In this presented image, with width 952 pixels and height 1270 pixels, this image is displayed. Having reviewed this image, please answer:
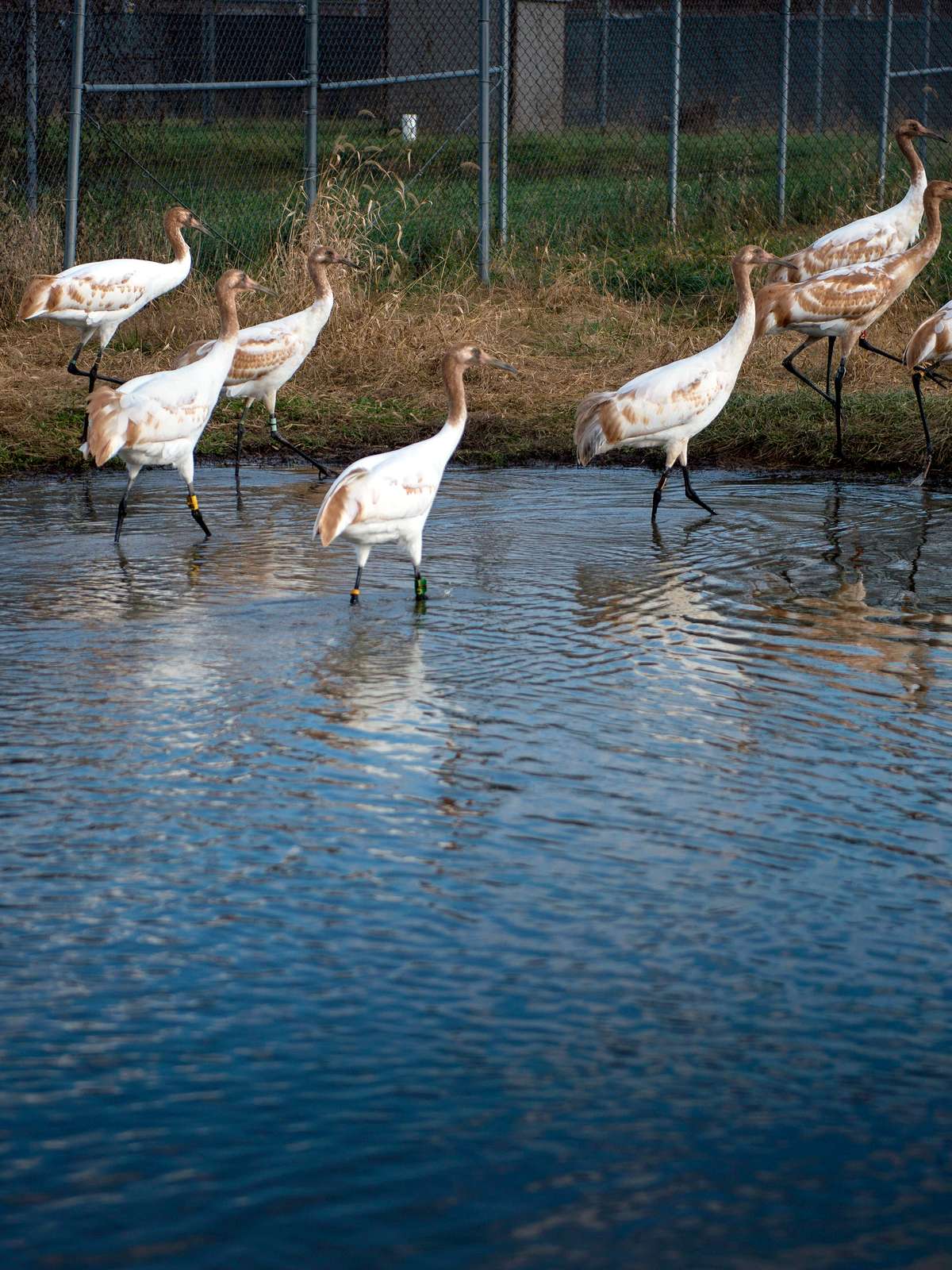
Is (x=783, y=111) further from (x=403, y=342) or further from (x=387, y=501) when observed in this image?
(x=387, y=501)

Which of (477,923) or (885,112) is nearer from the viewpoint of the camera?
(477,923)

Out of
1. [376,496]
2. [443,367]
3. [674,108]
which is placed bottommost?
[376,496]

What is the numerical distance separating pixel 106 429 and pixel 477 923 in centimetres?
441

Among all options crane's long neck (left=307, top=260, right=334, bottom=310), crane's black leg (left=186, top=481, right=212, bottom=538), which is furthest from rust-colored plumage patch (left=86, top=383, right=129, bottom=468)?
crane's long neck (left=307, top=260, right=334, bottom=310)

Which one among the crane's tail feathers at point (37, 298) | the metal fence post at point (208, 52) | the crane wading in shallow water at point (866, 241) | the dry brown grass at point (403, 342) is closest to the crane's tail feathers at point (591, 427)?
the dry brown grass at point (403, 342)

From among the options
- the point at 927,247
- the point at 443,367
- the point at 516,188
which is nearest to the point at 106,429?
the point at 443,367

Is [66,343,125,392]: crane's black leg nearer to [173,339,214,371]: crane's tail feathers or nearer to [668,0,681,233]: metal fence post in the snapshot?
[173,339,214,371]: crane's tail feathers

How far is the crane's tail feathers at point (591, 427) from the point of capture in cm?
843

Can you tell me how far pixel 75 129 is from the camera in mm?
11078

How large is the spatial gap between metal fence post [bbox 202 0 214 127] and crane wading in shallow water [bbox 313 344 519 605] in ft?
23.5

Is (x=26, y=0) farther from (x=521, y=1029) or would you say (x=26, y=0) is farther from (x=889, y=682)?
(x=521, y=1029)

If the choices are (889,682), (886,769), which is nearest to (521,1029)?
Result: (886,769)

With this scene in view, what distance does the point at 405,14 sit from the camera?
18797 millimetres

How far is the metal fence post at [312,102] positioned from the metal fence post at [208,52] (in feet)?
2.82
